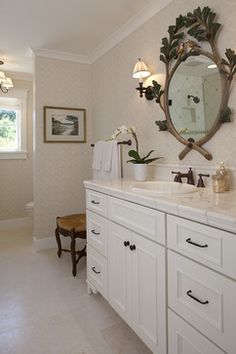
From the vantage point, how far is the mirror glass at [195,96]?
167 cm

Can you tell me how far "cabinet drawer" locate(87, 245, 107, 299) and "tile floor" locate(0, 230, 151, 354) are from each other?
6.5 inches

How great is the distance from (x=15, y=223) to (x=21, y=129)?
1480mm

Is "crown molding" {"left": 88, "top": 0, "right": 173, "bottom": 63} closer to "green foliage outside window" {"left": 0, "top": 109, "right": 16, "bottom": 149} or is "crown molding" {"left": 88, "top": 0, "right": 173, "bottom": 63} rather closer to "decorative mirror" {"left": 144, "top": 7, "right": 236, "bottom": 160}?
"decorative mirror" {"left": 144, "top": 7, "right": 236, "bottom": 160}

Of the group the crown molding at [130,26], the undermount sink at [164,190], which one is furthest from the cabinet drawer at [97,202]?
the crown molding at [130,26]

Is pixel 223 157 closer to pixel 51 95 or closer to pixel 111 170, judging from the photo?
pixel 111 170

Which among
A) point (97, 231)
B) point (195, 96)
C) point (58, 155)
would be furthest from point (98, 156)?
point (195, 96)

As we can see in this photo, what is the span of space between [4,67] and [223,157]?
3435 mm

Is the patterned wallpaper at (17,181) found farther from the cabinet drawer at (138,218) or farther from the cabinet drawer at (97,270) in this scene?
the cabinet drawer at (138,218)

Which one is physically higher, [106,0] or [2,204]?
[106,0]

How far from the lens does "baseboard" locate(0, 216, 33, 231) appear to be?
405 centimetres

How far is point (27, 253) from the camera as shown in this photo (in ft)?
10.1

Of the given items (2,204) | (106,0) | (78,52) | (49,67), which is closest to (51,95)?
(49,67)

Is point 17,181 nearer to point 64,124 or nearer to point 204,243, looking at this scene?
point 64,124

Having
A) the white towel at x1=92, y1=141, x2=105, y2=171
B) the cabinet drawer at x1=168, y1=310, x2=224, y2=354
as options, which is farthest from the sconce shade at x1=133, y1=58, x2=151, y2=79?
the cabinet drawer at x1=168, y1=310, x2=224, y2=354
